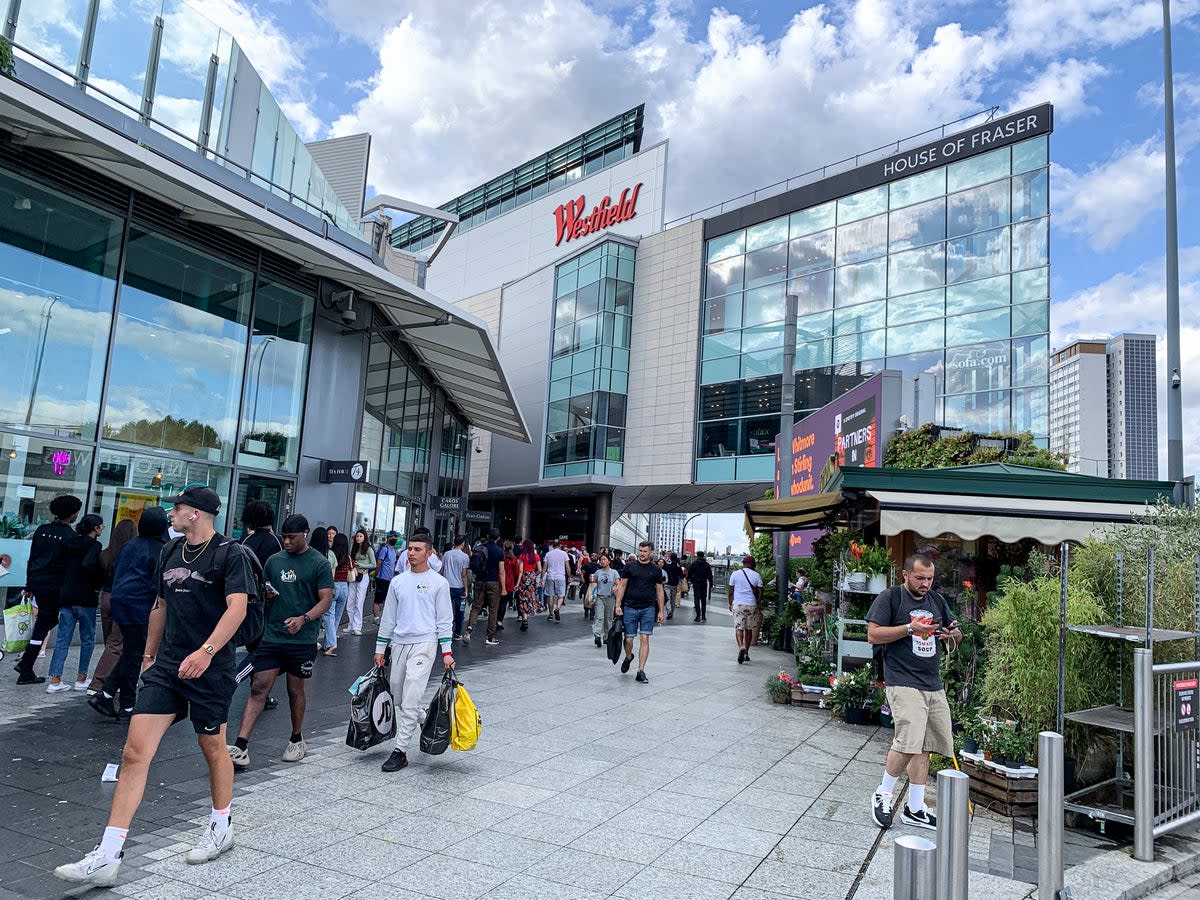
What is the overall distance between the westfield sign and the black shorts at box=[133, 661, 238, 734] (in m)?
35.7

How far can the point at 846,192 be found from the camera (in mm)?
30578

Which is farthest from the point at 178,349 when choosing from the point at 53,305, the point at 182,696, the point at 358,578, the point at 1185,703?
the point at 1185,703

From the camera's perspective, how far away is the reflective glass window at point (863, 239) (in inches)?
1159

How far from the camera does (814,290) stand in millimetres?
30984

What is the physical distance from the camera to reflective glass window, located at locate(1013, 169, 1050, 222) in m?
25.4

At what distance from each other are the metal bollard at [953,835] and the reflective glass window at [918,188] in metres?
29.0

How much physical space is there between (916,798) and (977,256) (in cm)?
2555

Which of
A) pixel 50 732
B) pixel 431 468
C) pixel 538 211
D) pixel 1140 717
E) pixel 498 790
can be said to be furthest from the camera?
pixel 538 211

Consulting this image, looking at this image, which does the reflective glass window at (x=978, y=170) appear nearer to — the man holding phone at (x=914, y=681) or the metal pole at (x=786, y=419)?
the metal pole at (x=786, y=419)

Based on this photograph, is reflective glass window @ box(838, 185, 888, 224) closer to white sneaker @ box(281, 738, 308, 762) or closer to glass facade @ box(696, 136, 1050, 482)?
glass facade @ box(696, 136, 1050, 482)

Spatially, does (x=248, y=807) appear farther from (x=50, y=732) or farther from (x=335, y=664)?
(x=335, y=664)

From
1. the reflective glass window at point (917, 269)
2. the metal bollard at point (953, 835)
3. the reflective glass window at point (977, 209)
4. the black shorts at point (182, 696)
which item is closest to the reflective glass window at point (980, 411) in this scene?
the reflective glass window at point (917, 269)

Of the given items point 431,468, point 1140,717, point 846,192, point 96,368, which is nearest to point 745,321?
point 846,192

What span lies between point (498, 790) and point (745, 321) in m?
29.3
